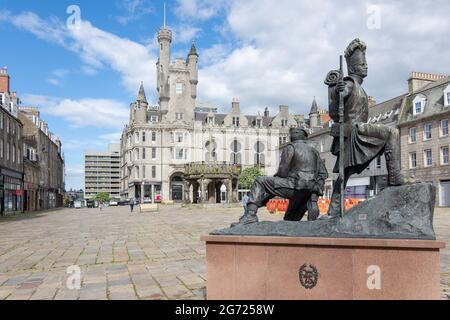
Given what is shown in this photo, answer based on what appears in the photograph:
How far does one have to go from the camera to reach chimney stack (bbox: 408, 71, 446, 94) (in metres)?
45.5

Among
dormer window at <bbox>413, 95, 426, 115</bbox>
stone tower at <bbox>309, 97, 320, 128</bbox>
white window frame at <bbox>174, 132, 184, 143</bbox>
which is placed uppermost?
stone tower at <bbox>309, 97, 320, 128</bbox>

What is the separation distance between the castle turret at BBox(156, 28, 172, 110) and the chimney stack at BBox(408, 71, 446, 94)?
4832 centimetres

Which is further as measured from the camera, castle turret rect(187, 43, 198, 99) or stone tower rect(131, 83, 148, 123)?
castle turret rect(187, 43, 198, 99)

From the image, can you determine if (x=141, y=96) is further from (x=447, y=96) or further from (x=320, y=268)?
(x=320, y=268)

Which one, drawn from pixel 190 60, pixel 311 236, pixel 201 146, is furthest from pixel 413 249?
pixel 190 60

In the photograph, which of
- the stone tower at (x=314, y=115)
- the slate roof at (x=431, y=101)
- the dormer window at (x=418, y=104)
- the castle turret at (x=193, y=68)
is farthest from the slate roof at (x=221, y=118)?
the dormer window at (x=418, y=104)

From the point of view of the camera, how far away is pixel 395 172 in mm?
5789

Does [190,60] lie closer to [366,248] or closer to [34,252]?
[34,252]

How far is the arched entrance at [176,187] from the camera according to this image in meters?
78.5

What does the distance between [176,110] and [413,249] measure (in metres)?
78.0

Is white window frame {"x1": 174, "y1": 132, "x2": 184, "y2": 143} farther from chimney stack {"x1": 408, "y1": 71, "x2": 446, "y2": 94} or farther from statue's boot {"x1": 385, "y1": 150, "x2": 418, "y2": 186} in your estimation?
statue's boot {"x1": 385, "y1": 150, "x2": 418, "y2": 186}

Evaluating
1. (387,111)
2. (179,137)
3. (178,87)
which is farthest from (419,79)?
(178,87)

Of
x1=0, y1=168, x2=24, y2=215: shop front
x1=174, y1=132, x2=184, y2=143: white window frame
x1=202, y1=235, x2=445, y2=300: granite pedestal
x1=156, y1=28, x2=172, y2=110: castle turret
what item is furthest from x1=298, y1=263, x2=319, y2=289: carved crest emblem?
x1=156, y1=28, x2=172, y2=110: castle turret

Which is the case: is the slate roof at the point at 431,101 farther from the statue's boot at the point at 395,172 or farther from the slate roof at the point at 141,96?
the slate roof at the point at 141,96
